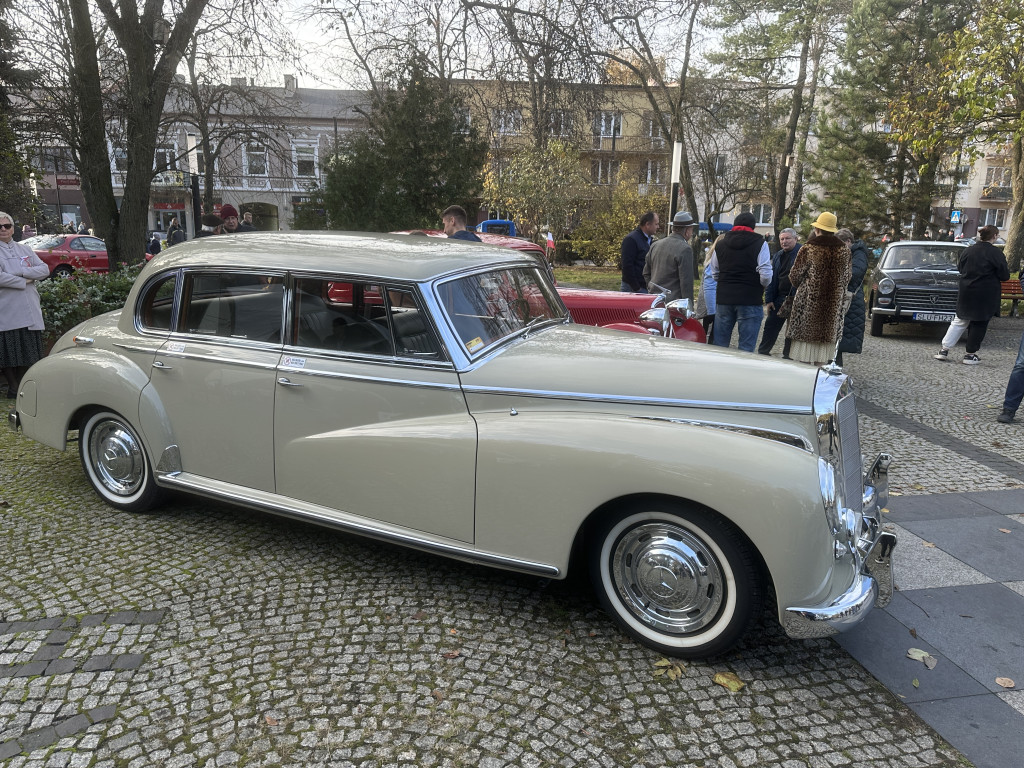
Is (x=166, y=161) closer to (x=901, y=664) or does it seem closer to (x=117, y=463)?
(x=117, y=463)

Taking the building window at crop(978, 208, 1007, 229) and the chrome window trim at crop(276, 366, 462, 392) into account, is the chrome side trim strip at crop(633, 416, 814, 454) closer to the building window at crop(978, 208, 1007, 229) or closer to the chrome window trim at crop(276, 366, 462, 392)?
the chrome window trim at crop(276, 366, 462, 392)

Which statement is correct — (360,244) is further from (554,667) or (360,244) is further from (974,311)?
(974,311)

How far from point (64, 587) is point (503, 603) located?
2212 millimetres

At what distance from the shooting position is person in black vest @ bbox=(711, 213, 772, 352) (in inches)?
300

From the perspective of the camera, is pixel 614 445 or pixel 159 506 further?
pixel 159 506

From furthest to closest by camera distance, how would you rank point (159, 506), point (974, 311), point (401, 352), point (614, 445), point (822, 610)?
point (974, 311) < point (159, 506) < point (401, 352) < point (614, 445) < point (822, 610)

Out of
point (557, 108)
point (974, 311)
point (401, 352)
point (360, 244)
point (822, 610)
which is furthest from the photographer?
point (557, 108)

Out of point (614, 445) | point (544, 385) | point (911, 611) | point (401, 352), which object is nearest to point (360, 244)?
point (401, 352)

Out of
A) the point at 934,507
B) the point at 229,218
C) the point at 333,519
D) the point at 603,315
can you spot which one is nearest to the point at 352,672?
the point at 333,519

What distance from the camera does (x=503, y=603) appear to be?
11.1 ft

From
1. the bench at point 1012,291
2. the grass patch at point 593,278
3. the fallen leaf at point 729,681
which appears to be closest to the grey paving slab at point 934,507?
the fallen leaf at point 729,681

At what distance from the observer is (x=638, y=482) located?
2758 mm

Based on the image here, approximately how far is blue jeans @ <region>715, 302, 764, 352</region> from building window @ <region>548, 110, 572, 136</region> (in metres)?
7.80

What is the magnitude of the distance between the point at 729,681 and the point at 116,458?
3.79m
